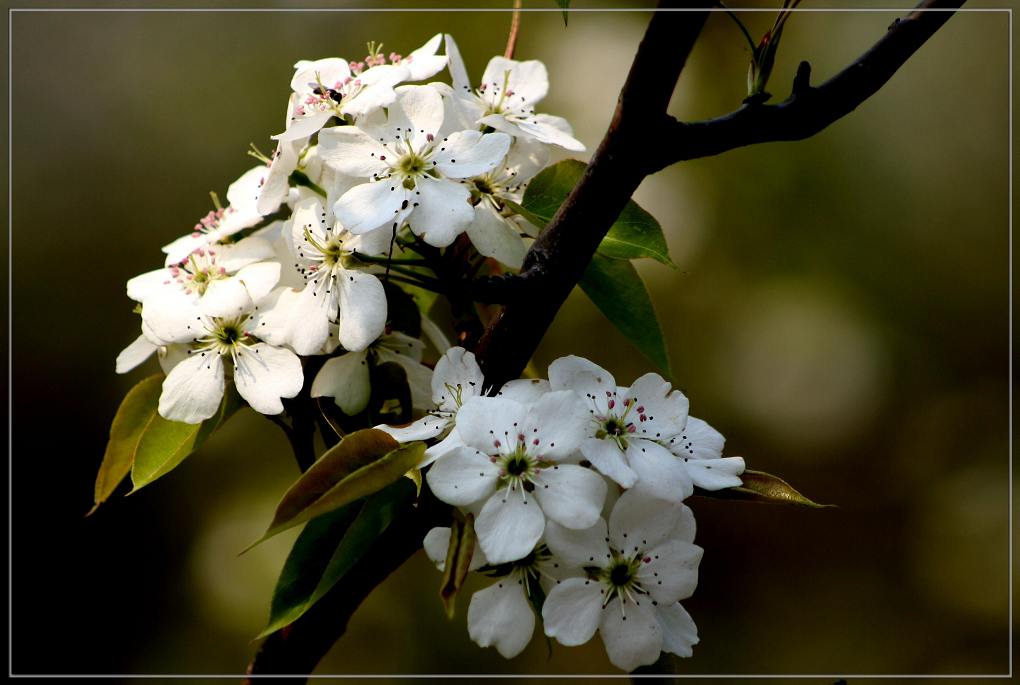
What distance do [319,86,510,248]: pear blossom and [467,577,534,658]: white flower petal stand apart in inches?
8.2

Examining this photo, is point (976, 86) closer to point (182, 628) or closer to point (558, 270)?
point (558, 270)

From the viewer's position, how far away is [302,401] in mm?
644

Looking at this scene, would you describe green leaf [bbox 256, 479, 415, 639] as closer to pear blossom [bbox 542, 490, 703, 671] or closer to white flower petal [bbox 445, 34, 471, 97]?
pear blossom [bbox 542, 490, 703, 671]

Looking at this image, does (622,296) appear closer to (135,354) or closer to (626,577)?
(626,577)

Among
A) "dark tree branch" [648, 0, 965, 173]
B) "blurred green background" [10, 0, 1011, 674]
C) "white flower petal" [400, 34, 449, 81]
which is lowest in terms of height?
"blurred green background" [10, 0, 1011, 674]

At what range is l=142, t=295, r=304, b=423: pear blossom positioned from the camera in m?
0.59

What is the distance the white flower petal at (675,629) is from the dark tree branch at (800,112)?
0.86ft

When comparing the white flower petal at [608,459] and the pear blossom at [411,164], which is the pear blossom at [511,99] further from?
the white flower petal at [608,459]

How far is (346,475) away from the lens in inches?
19.4

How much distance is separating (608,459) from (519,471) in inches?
1.9

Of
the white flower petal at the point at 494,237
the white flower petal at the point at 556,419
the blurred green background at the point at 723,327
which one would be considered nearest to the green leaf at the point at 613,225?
the white flower petal at the point at 494,237

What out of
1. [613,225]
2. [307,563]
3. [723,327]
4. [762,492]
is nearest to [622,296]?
[613,225]

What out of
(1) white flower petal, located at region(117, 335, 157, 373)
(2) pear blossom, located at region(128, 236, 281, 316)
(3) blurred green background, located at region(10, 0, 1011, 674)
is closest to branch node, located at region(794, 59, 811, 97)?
(2) pear blossom, located at region(128, 236, 281, 316)

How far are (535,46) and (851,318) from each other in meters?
0.84
